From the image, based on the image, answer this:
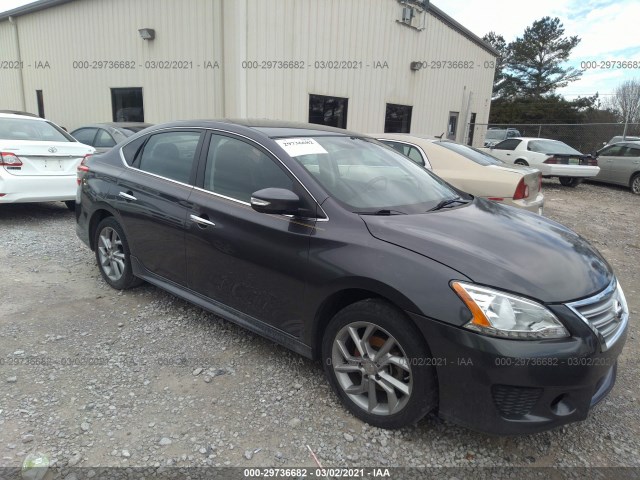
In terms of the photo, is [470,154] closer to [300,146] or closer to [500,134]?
[300,146]

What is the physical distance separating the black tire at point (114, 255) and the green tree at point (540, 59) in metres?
44.4

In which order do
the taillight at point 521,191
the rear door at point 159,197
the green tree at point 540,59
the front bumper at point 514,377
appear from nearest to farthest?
the front bumper at point 514,377 → the rear door at point 159,197 → the taillight at point 521,191 → the green tree at point 540,59

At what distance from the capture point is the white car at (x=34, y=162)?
591 cm

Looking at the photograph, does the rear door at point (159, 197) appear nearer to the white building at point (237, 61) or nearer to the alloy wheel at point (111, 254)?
the alloy wheel at point (111, 254)

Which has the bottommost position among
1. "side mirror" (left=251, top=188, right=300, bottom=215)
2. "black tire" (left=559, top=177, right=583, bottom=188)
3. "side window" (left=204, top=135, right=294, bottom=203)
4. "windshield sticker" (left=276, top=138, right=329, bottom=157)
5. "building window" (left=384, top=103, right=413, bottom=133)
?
"black tire" (left=559, top=177, right=583, bottom=188)

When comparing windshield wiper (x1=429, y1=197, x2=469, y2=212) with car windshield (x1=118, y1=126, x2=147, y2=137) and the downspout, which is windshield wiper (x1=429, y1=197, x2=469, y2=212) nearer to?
car windshield (x1=118, y1=126, x2=147, y2=137)

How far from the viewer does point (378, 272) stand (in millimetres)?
2279

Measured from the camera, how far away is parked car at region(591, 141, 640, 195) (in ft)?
41.9

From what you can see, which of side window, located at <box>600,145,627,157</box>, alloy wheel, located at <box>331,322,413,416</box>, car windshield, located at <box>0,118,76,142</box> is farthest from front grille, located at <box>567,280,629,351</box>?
side window, located at <box>600,145,627,157</box>

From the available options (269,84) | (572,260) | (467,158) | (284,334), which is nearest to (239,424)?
(284,334)

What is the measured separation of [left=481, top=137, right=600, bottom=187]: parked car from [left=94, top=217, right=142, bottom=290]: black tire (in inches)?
452

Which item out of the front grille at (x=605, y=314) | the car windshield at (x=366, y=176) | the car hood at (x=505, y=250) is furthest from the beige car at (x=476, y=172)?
the front grille at (x=605, y=314)

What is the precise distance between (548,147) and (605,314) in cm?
1266

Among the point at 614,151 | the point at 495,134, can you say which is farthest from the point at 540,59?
the point at 614,151
